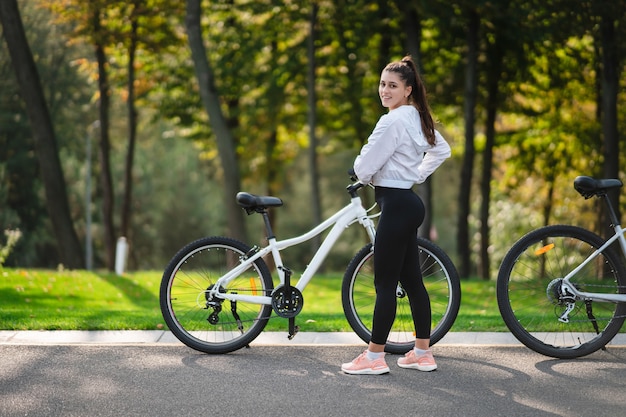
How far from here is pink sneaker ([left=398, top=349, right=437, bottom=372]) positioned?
222 inches

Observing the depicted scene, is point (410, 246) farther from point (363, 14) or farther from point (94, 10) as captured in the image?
point (94, 10)

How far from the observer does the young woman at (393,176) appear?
5.45m

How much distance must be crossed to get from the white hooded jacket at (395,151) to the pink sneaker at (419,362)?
1064mm

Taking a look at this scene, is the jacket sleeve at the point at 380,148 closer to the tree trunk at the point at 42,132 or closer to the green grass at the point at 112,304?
the green grass at the point at 112,304

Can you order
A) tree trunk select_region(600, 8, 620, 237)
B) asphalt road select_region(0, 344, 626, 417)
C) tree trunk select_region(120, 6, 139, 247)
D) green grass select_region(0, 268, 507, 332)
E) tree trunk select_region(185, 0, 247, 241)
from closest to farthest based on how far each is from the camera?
asphalt road select_region(0, 344, 626, 417) → green grass select_region(0, 268, 507, 332) → tree trunk select_region(600, 8, 620, 237) → tree trunk select_region(185, 0, 247, 241) → tree trunk select_region(120, 6, 139, 247)

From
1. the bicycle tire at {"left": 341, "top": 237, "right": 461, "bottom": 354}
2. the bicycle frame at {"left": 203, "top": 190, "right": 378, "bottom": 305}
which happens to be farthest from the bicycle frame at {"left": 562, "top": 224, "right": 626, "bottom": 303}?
the bicycle frame at {"left": 203, "top": 190, "right": 378, "bottom": 305}

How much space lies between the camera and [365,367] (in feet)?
18.3

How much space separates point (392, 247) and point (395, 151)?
0.58m

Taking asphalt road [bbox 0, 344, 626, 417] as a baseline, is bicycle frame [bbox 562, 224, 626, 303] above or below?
above

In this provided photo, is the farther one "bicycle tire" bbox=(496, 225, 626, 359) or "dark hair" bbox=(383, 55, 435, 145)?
"bicycle tire" bbox=(496, 225, 626, 359)

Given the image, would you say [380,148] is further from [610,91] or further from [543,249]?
[610,91]

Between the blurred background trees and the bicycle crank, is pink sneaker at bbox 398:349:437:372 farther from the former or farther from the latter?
the blurred background trees

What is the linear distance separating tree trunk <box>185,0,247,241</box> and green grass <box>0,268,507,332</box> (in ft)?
6.30

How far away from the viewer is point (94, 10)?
64.9 ft
